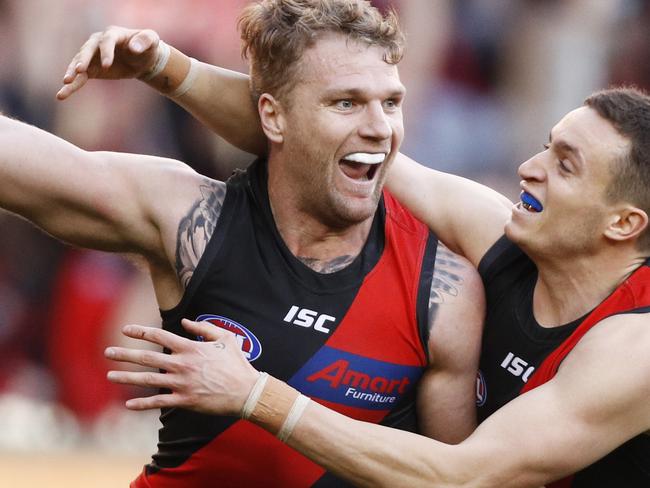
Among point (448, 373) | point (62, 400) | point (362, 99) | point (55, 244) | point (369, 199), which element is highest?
point (362, 99)

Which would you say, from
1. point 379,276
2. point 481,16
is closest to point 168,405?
point 379,276

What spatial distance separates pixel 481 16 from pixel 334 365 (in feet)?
16.6

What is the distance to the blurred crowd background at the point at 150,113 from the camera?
8625 mm

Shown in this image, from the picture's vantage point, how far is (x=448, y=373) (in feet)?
15.4

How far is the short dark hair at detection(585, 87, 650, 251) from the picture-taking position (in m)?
4.66

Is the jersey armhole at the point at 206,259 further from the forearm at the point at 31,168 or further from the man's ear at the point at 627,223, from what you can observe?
the man's ear at the point at 627,223

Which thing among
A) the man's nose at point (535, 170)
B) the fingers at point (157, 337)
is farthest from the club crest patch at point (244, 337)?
the man's nose at point (535, 170)

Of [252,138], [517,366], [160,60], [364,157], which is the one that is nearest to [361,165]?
[364,157]

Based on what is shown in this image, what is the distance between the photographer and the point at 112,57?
4320mm

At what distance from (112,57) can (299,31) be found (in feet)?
2.31

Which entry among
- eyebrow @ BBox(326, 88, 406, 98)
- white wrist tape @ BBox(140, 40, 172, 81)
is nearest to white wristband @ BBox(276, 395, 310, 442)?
eyebrow @ BBox(326, 88, 406, 98)

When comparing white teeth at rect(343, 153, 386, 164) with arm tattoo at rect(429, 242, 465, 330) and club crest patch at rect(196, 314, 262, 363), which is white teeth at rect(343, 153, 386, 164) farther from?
club crest patch at rect(196, 314, 262, 363)

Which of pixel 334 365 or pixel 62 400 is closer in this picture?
pixel 334 365

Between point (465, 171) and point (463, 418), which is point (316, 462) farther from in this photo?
point (465, 171)
